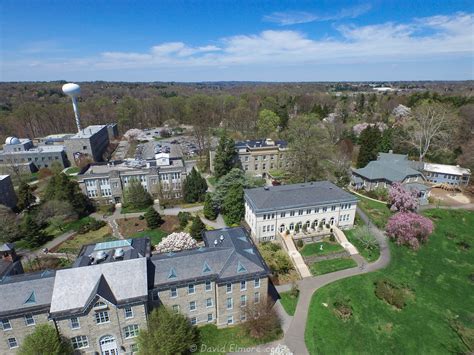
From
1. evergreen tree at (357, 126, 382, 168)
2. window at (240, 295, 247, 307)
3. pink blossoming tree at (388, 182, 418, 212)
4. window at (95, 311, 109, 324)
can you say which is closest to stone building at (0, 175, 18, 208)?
window at (95, 311, 109, 324)

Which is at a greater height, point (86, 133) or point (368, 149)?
point (86, 133)

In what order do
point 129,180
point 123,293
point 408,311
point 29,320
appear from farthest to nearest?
point 129,180 → point 408,311 → point 123,293 → point 29,320

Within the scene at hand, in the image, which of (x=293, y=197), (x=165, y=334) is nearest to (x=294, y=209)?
(x=293, y=197)

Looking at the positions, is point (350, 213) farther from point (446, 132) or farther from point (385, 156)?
point (446, 132)

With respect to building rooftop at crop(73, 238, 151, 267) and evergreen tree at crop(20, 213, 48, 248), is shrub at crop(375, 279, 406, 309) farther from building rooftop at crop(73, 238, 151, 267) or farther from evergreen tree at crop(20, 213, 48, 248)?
evergreen tree at crop(20, 213, 48, 248)

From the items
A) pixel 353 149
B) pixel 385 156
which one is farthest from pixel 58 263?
pixel 353 149

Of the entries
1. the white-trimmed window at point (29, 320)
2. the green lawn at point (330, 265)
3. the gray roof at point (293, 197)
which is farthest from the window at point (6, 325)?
the green lawn at point (330, 265)

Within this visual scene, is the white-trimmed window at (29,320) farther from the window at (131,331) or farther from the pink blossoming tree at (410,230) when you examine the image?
the pink blossoming tree at (410,230)

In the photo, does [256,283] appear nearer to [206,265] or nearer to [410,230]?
[206,265]
